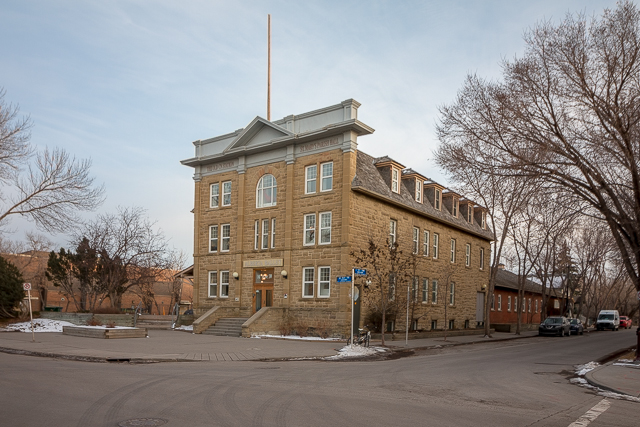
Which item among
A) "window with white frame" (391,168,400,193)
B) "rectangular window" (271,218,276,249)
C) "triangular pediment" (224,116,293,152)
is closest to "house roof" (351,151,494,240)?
"window with white frame" (391,168,400,193)

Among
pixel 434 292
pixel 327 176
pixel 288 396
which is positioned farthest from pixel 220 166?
pixel 288 396

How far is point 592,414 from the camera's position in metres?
9.38

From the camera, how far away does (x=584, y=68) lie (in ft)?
56.3

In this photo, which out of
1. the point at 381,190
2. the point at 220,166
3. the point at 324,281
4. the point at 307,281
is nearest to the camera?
the point at 324,281

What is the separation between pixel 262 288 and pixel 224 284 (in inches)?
128

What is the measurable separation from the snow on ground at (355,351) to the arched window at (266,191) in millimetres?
12159

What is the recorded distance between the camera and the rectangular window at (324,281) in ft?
93.7

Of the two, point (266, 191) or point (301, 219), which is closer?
point (301, 219)

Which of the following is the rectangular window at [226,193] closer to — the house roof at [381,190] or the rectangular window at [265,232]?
the rectangular window at [265,232]

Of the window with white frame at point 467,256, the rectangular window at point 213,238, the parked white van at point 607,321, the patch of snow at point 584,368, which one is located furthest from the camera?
the parked white van at point 607,321

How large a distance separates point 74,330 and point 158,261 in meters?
13.5

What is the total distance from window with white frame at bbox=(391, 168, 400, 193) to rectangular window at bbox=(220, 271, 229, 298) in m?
11.3

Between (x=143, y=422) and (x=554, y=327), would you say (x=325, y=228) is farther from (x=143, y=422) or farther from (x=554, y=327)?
(x=554, y=327)

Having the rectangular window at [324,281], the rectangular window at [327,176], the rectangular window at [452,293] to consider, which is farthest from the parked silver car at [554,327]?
the rectangular window at [327,176]
